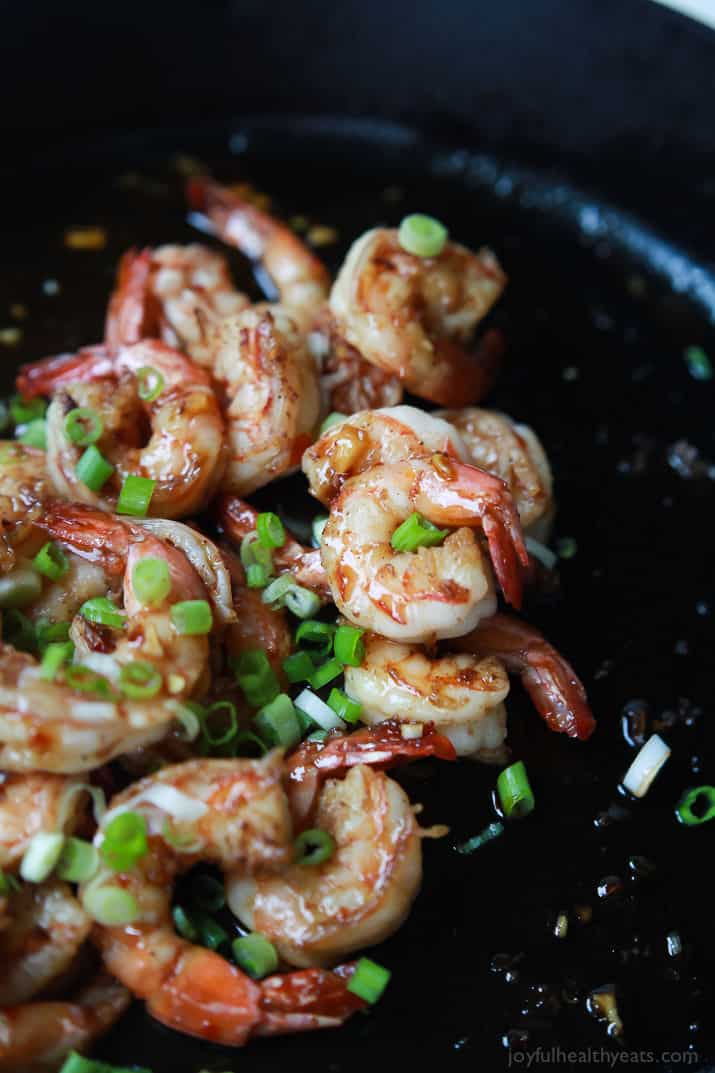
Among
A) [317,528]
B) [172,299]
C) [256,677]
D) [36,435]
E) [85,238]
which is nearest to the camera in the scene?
[256,677]

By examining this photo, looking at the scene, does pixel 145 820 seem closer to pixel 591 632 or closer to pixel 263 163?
pixel 591 632

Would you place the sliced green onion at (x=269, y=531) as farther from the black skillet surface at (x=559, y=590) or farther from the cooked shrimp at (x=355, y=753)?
the cooked shrimp at (x=355, y=753)

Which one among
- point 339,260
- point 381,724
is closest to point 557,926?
point 381,724

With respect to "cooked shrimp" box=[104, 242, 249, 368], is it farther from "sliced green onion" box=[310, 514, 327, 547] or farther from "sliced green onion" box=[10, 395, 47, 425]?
"sliced green onion" box=[310, 514, 327, 547]

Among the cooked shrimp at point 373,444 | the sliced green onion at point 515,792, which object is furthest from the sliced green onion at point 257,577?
the sliced green onion at point 515,792

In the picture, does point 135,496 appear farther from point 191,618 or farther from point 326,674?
point 326,674

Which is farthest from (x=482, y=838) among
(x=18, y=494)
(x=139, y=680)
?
(x=18, y=494)
